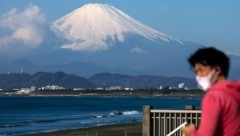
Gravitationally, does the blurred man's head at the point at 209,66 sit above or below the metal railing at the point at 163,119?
above

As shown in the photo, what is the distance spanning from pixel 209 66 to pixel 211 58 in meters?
0.05

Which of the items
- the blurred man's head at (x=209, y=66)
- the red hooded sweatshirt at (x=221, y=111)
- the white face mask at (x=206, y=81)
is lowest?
the red hooded sweatshirt at (x=221, y=111)

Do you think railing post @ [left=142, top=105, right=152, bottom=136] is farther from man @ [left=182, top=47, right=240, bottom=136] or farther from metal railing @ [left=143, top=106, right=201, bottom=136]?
man @ [left=182, top=47, right=240, bottom=136]

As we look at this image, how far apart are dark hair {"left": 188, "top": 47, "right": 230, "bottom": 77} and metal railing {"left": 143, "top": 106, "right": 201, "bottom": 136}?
1030 cm

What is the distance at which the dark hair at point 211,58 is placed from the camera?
441 cm

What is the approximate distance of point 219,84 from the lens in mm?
4320

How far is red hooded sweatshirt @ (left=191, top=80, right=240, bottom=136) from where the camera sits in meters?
4.18

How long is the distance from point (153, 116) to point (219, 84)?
11.2 metres

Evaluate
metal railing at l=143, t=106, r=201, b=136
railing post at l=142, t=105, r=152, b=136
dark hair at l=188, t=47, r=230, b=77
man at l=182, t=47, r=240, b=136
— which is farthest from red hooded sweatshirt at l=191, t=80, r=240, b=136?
railing post at l=142, t=105, r=152, b=136

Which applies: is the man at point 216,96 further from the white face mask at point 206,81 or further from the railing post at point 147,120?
the railing post at point 147,120

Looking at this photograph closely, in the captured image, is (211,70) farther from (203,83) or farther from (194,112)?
(194,112)

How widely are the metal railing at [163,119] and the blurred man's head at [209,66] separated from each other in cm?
1031

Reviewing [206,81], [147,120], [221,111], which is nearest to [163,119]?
[147,120]

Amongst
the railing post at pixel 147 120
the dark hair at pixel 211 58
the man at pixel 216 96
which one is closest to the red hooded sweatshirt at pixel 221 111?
the man at pixel 216 96
